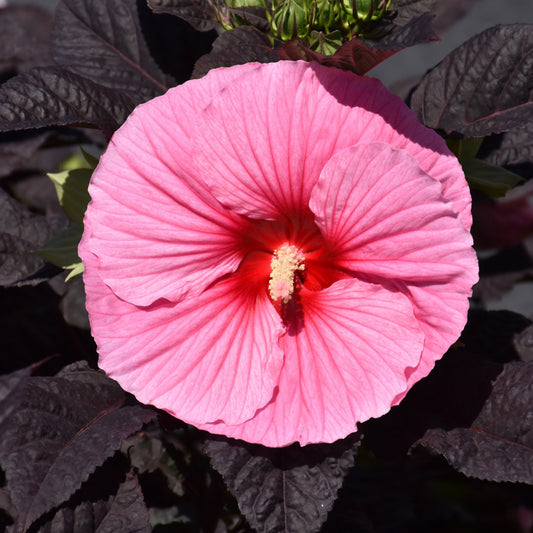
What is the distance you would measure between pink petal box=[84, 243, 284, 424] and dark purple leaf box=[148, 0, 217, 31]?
0.35 m

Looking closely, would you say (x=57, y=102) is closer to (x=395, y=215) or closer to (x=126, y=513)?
(x=395, y=215)

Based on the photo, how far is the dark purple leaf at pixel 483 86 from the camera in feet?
2.99

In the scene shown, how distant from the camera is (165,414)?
0.94m

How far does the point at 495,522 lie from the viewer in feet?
6.06

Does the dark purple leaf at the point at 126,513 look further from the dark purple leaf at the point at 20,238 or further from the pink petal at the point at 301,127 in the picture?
the pink petal at the point at 301,127

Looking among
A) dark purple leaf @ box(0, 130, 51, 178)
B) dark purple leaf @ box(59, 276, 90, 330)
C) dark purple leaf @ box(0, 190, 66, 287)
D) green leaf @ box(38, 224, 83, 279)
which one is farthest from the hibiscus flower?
dark purple leaf @ box(0, 130, 51, 178)

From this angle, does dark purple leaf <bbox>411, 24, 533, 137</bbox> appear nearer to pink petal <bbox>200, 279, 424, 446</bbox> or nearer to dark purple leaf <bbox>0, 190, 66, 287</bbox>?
pink petal <bbox>200, 279, 424, 446</bbox>

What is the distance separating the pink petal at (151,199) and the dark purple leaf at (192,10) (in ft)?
0.60

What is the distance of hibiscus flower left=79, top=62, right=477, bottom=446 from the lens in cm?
75

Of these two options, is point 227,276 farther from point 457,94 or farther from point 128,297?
point 457,94

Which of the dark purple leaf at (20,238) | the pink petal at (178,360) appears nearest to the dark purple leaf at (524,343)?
the pink petal at (178,360)

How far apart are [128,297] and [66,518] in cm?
35

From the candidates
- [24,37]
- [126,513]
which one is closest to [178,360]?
[126,513]

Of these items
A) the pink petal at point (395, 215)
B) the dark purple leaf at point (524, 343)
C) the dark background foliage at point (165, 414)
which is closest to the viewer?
the pink petal at point (395, 215)
